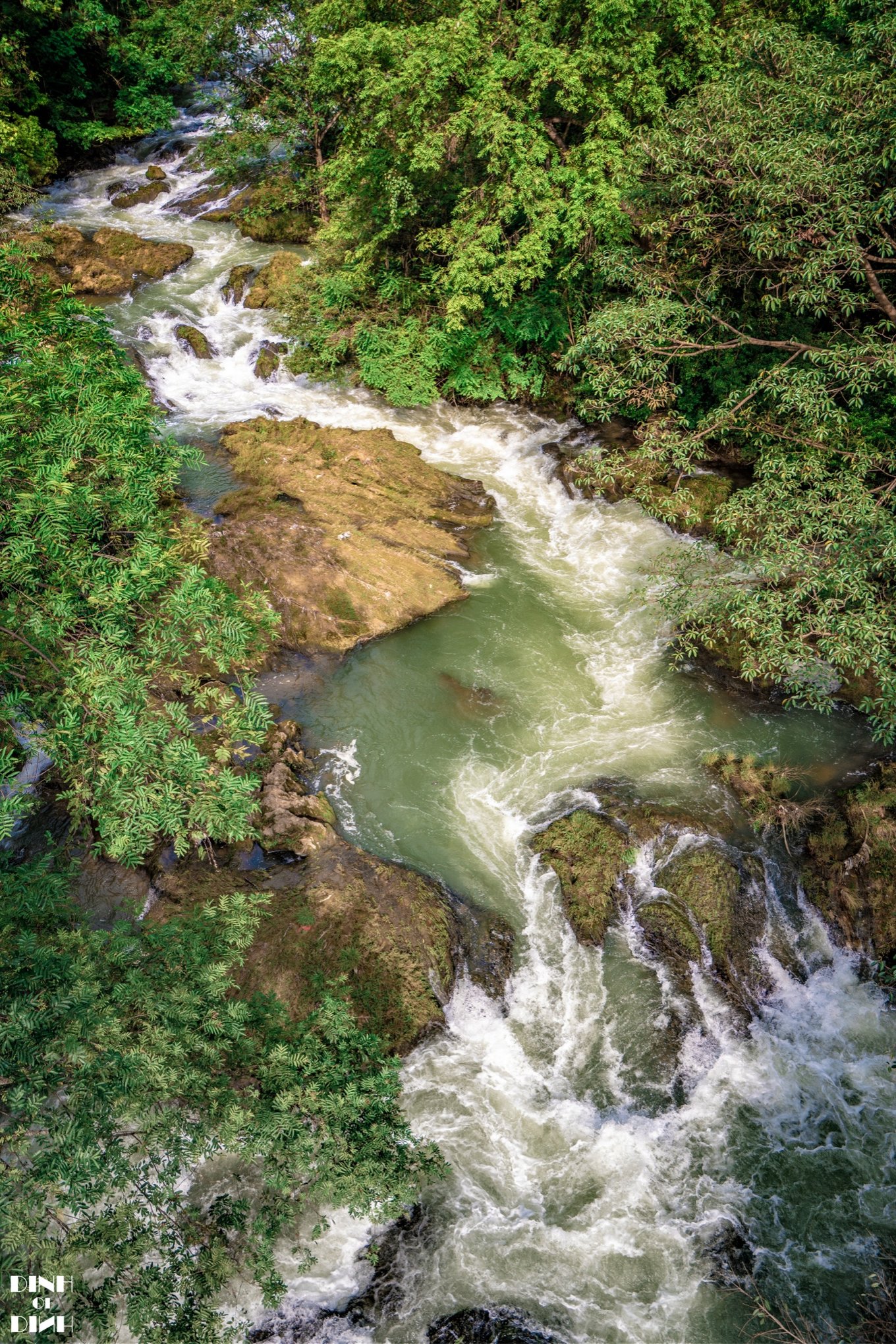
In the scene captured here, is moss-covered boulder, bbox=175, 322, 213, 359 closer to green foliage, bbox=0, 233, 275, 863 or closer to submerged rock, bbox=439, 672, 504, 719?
green foliage, bbox=0, 233, 275, 863

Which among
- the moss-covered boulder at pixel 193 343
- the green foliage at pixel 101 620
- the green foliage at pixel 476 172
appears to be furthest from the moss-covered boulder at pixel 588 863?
the moss-covered boulder at pixel 193 343

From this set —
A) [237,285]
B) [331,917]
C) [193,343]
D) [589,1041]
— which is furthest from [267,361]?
[589,1041]

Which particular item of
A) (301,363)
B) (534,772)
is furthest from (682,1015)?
(301,363)

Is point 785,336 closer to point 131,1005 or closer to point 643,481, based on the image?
A: point 643,481

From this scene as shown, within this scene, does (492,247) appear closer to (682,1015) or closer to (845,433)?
(845,433)

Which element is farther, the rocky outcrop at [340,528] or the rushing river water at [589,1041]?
the rocky outcrop at [340,528]

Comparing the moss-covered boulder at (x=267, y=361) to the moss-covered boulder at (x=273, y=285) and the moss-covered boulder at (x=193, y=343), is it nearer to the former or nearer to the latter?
the moss-covered boulder at (x=193, y=343)
